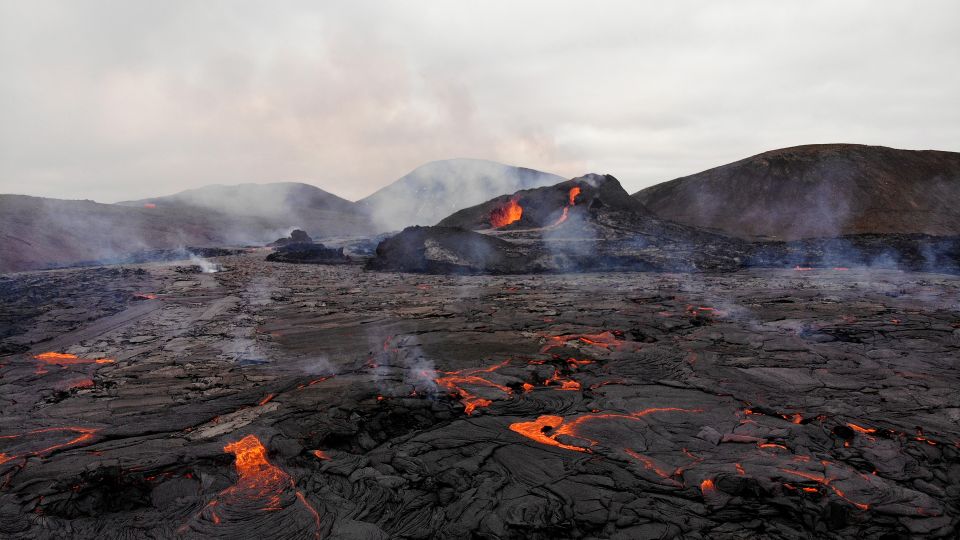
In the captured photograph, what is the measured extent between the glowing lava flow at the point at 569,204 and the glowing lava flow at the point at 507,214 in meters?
4.53

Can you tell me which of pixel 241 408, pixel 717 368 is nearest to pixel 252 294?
pixel 241 408

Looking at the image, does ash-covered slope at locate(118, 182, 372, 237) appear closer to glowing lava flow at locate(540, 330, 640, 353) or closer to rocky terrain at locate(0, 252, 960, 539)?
rocky terrain at locate(0, 252, 960, 539)

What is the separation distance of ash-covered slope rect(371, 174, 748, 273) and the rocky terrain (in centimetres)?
1277

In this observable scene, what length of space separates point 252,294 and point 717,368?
51.0 feet

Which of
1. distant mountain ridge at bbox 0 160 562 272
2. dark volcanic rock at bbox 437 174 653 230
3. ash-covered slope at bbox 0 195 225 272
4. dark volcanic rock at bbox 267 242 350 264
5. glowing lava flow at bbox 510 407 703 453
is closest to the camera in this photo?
glowing lava flow at bbox 510 407 703 453

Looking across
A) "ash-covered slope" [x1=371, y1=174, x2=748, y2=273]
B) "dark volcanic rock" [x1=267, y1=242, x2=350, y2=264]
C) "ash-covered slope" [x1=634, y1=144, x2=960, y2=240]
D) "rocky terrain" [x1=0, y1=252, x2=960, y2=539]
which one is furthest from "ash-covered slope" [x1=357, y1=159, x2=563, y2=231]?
"rocky terrain" [x1=0, y1=252, x2=960, y2=539]

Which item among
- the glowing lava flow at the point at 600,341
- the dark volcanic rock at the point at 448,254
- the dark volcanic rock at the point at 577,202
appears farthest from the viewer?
the dark volcanic rock at the point at 577,202

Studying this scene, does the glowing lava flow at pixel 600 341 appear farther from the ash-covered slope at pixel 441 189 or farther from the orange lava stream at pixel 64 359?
the ash-covered slope at pixel 441 189

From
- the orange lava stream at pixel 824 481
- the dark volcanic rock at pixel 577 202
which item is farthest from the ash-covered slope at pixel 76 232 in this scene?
the orange lava stream at pixel 824 481

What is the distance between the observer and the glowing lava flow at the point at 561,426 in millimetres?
5727

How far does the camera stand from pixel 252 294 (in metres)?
16.9

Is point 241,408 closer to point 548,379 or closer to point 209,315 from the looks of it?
point 548,379

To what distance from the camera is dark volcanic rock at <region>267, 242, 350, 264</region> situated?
100 feet

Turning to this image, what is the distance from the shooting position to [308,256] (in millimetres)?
31484
